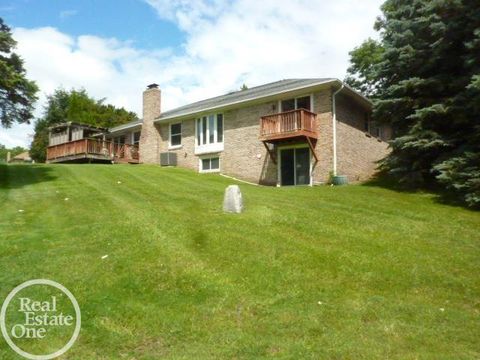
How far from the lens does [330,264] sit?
7297 millimetres

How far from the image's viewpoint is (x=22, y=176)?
1758 cm

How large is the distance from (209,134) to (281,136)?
6311 millimetres

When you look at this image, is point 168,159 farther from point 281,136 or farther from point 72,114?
point 72,114

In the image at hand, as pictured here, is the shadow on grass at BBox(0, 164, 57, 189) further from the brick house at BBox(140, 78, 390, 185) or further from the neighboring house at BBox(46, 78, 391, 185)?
the brick house at BBox(140, 78, 390, 185)

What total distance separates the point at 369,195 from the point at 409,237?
560 cm

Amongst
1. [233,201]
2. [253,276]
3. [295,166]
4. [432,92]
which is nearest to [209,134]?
[295,166]

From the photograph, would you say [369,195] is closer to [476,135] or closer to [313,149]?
[476,135]

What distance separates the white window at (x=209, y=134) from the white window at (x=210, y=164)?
486mm

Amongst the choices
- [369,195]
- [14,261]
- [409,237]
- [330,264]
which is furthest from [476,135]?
[14,261]

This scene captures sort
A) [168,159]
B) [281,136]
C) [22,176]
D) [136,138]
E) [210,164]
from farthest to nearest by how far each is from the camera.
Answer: [136,138]
[168,159]
[210,164]
[281,136]
[22,176]

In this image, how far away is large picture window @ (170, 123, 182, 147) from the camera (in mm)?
26594

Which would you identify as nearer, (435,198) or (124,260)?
(124,260)

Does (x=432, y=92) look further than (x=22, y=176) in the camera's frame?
No

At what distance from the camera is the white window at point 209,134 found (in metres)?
24.2
